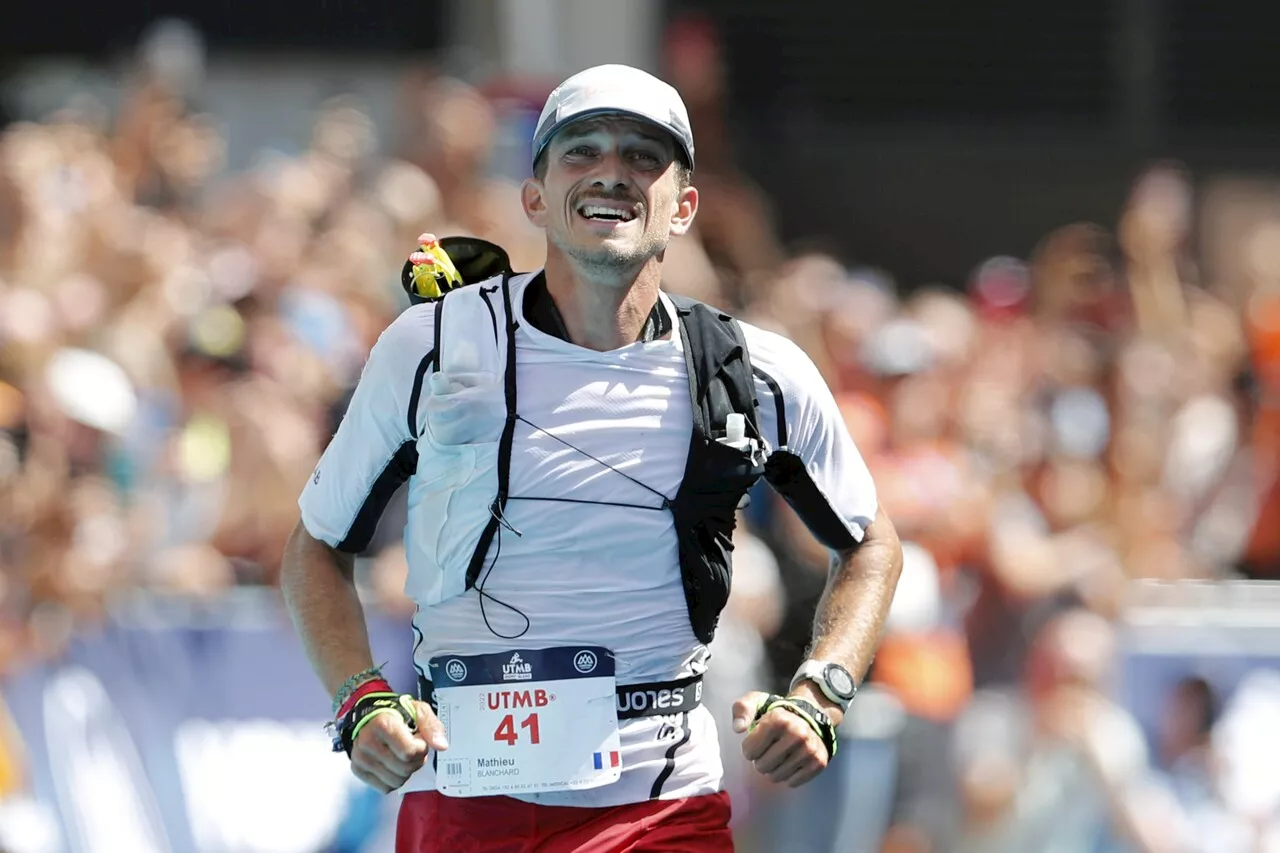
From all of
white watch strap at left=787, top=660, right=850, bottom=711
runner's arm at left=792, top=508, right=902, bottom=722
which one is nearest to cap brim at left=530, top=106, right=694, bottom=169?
runner's arm at left=792, top=508, right=902, bottom=722

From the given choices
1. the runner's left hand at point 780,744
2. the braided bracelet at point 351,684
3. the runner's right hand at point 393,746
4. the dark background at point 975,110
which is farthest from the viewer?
the dark background at point 975,110

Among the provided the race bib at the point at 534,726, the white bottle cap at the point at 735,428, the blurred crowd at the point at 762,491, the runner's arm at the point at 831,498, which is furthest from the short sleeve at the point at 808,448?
the blurred crowd at the point at 762,491

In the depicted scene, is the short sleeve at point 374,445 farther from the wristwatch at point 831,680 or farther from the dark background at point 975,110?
the dark background at point 975,110

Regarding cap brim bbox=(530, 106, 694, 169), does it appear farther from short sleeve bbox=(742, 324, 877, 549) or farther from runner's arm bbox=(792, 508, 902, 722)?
runner's arm bbox=(792, 508, 902, 722)

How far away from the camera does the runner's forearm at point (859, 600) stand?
4.41 meters

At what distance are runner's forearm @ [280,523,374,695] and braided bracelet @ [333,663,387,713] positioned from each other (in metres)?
0.04

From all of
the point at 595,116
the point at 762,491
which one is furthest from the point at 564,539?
the point at 762,491

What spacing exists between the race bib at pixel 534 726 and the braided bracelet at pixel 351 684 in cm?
18

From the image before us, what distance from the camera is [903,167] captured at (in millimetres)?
13508

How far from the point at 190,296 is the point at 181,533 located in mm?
1147

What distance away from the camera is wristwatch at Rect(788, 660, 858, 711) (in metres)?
4.25

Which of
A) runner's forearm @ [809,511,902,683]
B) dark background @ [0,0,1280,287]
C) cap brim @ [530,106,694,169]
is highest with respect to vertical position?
dark background @ [0,0,1280,287]

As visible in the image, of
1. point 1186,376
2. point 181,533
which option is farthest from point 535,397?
point 1186,376

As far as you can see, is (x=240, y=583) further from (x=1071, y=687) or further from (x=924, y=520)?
(x=1071, y=687)
